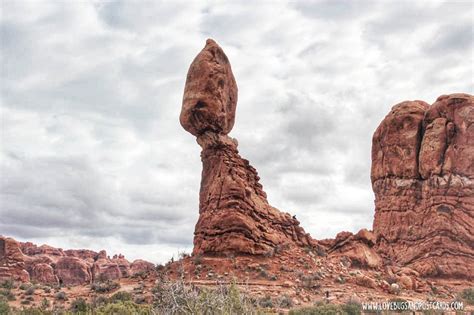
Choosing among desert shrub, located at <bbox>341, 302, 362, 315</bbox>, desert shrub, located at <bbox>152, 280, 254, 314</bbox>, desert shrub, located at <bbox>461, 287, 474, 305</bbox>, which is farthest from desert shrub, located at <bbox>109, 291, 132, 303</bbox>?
desert shrub, located at <bbox>461, 287, 474, 305</bbox>

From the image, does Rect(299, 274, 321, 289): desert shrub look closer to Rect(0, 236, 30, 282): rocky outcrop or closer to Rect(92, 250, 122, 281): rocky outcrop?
Rect(0, 236, 30, 282): rocky outcrop

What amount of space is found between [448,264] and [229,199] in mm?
18322

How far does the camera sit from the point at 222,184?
102 ft

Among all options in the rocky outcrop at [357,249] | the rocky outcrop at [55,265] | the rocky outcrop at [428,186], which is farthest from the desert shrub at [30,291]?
the rocky outcrop at [428,186]

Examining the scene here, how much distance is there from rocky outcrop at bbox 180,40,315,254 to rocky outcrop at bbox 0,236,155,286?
25.0 meters

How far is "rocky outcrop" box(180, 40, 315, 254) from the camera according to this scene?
1162 inches

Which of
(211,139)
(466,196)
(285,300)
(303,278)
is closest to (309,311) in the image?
(285,300)

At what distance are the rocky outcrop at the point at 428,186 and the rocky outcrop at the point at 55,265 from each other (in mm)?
28635

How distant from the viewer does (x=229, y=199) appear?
30297 millimetres

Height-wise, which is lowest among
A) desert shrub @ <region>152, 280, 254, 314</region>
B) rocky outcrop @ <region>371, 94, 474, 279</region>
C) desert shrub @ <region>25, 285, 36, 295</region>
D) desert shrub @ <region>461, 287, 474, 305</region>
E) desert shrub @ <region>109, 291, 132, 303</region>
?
desert shrub @ <region>25, 285, 36, 295</region>

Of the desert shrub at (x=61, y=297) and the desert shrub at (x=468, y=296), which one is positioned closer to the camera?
the desert shrub at (x=61, y=297)

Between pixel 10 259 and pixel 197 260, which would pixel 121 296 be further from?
pixel 10 259

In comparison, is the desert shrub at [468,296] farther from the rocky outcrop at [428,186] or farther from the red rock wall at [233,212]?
the red rock wall at [233,212]

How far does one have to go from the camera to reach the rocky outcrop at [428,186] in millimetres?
37469
